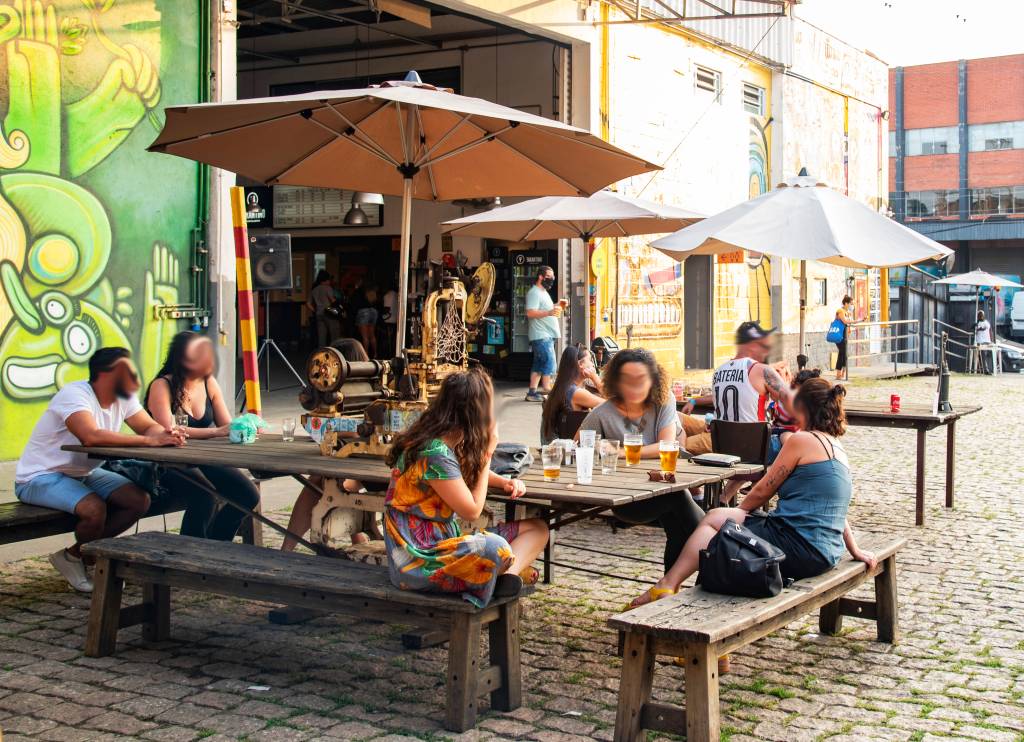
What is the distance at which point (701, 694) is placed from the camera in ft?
13.3

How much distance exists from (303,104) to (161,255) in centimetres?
454

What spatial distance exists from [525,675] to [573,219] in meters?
6.79

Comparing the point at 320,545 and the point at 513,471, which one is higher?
the point at 513,471

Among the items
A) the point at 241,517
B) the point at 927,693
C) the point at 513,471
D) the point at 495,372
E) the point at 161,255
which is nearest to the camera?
the point at 927,693

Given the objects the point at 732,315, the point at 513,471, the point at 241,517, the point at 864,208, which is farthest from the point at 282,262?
the point at 732,315

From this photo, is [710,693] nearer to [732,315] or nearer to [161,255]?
[161,255]

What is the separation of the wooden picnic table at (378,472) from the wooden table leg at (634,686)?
0.82 metres

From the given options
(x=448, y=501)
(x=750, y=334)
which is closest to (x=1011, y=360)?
(x=750, y=334)

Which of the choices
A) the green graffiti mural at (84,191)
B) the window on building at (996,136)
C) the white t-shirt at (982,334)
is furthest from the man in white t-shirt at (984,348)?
the window on building at (996,136)

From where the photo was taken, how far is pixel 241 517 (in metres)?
6.78

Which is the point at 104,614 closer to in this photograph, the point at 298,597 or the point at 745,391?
the point at 298,597

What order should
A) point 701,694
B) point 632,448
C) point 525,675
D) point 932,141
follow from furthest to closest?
1. point 932,141
2. point 632,448
3. point 525,675
4. point 701,694

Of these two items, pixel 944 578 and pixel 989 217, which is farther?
pixel 989 217

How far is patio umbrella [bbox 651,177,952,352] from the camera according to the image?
8.66m
